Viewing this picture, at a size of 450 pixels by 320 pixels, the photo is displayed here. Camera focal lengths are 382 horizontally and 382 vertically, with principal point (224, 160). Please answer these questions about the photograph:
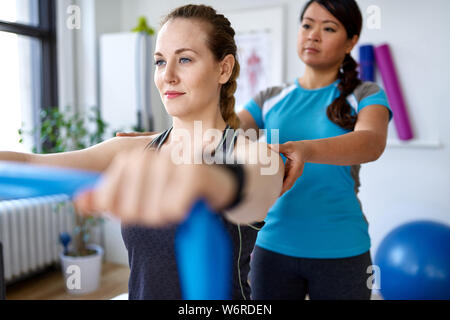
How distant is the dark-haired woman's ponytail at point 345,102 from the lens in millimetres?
1226

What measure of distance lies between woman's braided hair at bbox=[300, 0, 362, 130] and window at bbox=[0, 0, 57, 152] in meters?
2.63

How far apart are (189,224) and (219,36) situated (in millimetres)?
708

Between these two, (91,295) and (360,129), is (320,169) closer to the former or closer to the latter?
(360,129)

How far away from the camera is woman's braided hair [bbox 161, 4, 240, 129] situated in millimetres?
937

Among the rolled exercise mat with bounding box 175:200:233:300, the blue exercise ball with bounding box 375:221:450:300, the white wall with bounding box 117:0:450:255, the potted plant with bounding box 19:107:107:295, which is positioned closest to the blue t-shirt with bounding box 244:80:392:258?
the rolled exercise mat with bounding box 175:200:233:300

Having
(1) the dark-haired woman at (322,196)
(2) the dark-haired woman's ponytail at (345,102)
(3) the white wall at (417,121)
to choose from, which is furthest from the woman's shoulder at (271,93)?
(3) the white wall at (417,121)

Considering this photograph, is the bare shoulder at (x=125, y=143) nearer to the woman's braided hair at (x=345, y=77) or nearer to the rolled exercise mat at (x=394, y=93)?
the woman's braided hair at (x=345, y=77)

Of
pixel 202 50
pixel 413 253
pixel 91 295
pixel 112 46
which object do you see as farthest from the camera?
pixel 112 46

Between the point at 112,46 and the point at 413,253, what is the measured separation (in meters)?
2.88

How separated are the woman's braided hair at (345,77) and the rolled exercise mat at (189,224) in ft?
3.17

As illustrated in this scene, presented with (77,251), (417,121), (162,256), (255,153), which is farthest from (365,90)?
(77,251)

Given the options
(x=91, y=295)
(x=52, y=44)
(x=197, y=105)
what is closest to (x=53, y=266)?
(x=91, y=295)

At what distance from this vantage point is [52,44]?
3430 mm

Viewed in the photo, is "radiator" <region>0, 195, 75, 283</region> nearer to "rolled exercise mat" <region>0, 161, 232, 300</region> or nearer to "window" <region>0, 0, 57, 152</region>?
"window" <region>0, 0, 57, 152</region>
